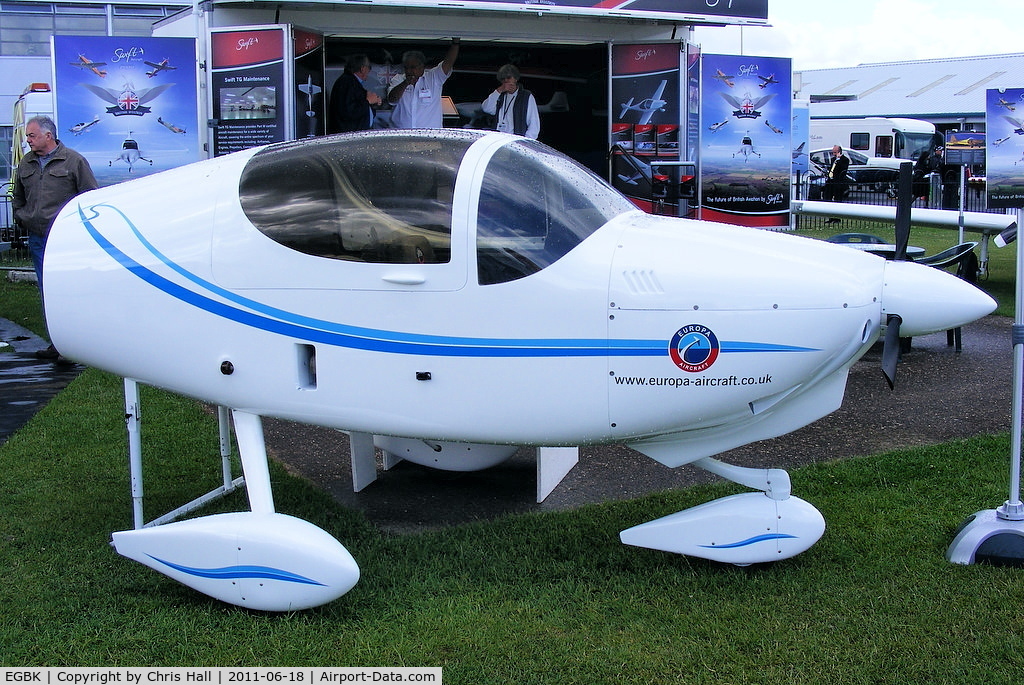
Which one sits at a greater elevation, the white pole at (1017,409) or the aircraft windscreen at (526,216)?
the aircraft windscreen at (526,216)

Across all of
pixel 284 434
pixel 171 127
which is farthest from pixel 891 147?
pixel 284 434

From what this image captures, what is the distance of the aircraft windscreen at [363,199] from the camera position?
3.95m

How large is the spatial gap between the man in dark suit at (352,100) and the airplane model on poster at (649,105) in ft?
10.1

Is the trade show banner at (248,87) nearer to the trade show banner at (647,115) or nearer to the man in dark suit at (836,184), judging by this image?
the trade show banner at (647,115)

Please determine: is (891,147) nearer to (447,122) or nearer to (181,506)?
(447,122)

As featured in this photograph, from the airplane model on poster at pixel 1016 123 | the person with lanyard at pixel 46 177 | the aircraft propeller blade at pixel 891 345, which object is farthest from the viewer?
the person with lanyard at pixel 46 177

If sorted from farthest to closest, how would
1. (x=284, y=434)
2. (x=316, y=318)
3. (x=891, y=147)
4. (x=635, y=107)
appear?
(x=891, y=147) → (x=635, y=107) → (x=284, y=434) → (x=316, y=318)

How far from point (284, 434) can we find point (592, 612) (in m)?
3.33

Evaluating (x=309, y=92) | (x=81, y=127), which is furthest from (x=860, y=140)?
(x=81, y=127)

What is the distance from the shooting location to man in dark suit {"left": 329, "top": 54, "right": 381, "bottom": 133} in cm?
1180

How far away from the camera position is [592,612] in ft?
12.6

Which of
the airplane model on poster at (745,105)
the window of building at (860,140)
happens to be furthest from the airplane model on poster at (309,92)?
the window of building at (860,140)

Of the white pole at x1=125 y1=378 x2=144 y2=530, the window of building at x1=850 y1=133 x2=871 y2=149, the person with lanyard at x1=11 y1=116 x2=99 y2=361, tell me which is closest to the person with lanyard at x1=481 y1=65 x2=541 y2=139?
the person with lanyard at x1=11 y1=116 x2=99 y2=361

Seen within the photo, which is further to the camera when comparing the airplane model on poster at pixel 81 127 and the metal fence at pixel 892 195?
the metal fence at pixel 892 195
